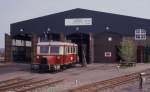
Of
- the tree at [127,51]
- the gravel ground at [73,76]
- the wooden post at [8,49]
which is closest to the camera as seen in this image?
the gravel ground at [73,76]

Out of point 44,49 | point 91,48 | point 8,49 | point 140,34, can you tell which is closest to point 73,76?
point 44,49

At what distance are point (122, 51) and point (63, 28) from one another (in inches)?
398

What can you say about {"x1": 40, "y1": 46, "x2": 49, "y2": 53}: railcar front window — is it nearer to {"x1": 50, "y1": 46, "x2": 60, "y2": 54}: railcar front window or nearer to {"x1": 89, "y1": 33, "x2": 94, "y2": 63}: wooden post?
{"x1": 50, "y1": 46, "x2": 60, "y2": 54}: railcar front window

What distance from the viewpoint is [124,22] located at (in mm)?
55062

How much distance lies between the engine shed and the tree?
2.56 meters

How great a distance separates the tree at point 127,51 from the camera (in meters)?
50.4

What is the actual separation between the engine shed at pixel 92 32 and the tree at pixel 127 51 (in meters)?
2.56

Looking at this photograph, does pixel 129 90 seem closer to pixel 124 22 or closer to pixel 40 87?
pixel 40 87

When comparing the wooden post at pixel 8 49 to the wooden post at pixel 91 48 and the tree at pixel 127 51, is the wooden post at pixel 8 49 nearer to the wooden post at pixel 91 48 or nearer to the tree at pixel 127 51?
the wooden post at pixel 91 48

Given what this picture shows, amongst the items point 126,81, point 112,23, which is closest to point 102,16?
point 112,23

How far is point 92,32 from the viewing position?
5575 cm

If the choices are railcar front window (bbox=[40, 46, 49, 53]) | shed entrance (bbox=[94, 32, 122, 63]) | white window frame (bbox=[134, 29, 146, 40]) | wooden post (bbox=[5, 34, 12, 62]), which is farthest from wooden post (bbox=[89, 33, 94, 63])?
railcar front window (bbox=[40, 46, 49, 53])

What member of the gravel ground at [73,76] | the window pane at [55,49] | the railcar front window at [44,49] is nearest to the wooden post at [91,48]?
the gravel ground at [73,76]

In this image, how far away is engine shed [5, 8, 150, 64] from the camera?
179 ft
